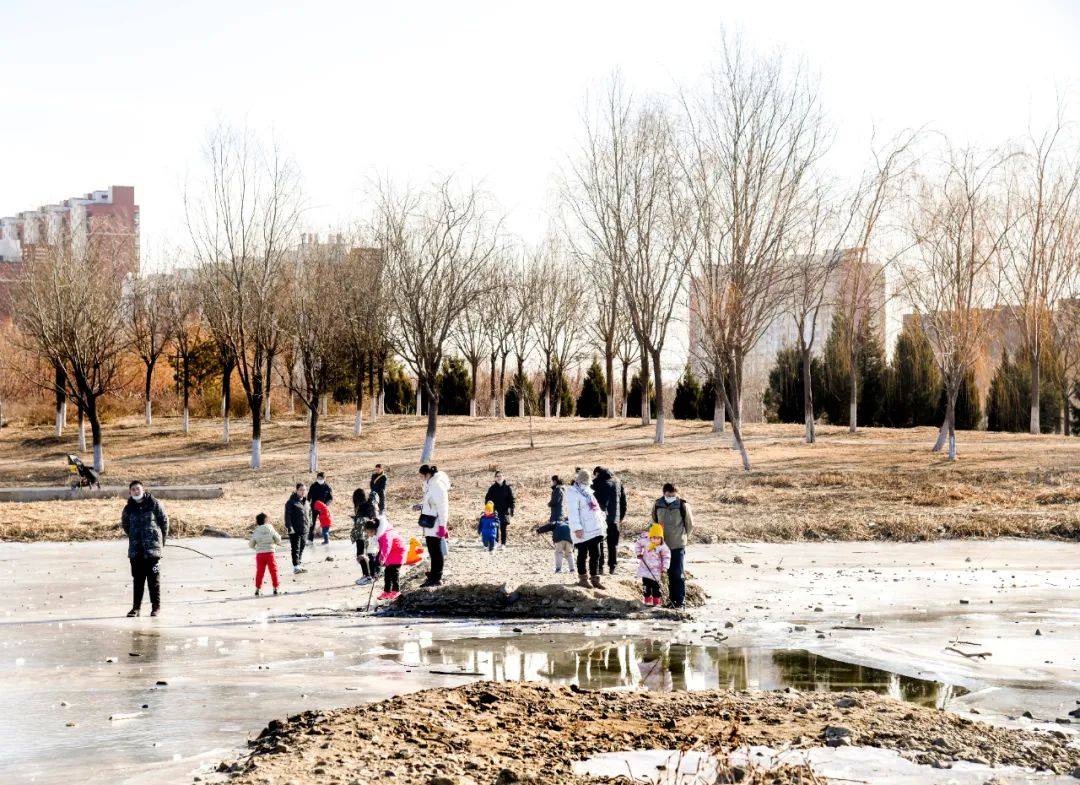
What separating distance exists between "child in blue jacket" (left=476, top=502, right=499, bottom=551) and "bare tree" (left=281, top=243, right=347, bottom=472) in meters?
21.3

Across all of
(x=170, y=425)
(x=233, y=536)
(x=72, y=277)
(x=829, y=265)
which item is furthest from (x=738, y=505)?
(x=170, y=425)

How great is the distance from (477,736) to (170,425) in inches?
2255

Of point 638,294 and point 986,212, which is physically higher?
point 986,212

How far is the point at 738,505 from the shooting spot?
29938 mm

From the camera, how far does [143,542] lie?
15672 mm

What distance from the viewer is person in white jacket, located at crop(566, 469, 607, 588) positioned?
16719 mm

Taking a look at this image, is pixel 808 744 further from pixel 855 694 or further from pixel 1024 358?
pixel 1024 358

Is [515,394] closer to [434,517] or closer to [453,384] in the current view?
[453,384]

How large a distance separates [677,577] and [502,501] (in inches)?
351

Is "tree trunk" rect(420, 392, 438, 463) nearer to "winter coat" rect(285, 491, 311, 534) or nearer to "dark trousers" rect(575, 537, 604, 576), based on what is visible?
"winter coat" rect(285, 491, 311, 534)

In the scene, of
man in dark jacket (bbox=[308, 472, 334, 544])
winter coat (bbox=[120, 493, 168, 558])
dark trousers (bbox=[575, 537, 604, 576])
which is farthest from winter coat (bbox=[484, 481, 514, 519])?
winter coat (bbox=[120, 493, 168, 558])

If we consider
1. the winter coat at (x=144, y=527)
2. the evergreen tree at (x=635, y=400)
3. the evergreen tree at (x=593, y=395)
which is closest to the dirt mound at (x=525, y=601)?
Answer: the winter coat at (x=144, y=527)

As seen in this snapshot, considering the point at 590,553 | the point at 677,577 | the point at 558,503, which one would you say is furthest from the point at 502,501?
the point at 677,577

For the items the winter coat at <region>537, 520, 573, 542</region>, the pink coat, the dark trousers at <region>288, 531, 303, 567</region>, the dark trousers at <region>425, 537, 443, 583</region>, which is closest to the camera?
the pink coat
